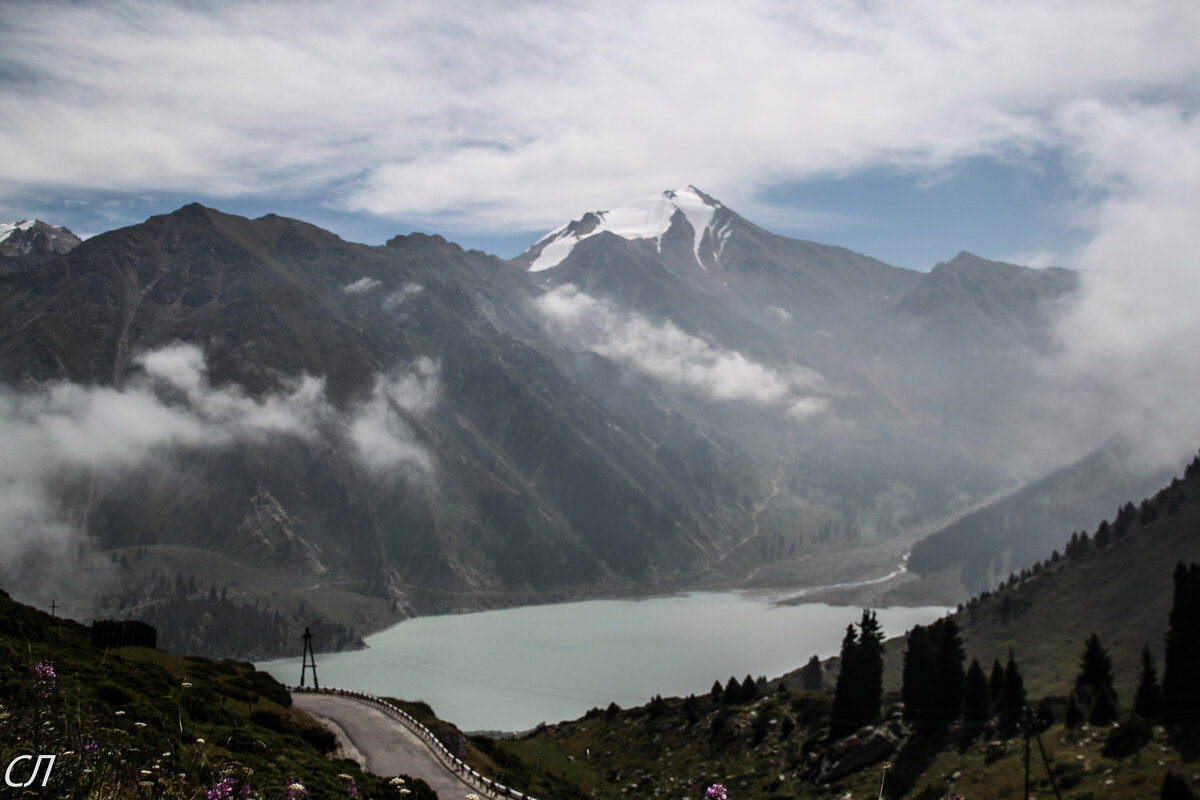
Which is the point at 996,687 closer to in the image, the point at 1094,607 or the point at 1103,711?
the point at 1103,711

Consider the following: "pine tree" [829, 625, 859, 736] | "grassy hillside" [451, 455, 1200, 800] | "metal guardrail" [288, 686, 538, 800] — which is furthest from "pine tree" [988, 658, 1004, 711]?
"metal guardrail" [288, 686, 538, 800]

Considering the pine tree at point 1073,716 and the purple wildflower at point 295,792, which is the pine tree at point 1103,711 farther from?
the purple wildflower at point 295,792

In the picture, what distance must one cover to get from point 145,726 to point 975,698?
67.1 meters

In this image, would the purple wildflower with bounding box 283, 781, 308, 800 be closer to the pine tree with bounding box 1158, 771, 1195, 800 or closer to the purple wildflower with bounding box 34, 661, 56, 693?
the purple wildflower with bounding box 34, 661, 56, 693

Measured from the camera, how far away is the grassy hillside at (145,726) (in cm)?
1105

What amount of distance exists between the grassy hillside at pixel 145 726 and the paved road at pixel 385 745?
162 inches

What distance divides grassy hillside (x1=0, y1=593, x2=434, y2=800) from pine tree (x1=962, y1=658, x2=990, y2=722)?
48.6 meters

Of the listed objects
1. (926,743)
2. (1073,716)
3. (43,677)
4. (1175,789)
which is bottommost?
(926,743)

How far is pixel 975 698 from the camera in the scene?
67.5 m

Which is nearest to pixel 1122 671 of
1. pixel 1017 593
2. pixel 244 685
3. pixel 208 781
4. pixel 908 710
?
pixel 1017 593

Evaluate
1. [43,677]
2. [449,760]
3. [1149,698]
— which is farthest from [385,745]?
[1149,698]

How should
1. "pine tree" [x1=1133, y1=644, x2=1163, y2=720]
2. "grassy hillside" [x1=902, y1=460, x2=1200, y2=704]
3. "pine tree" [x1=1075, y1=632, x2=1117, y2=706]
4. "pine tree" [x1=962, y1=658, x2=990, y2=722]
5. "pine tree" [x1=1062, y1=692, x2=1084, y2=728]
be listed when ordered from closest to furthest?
"pine tree" [x1=1062, y1=692, x2=1084, y2=728] < "pine tree" [x1=1133, y1=644, x2=1163, y2=720] < "pine tree" [x1=962, y1=658, x2=990, y2=722] < "pine tree" [x1=1075, y1=632, x2=1117, y2=706] < "grassy hillside" [x1=902, y1=460, x2=1200, y2=704]

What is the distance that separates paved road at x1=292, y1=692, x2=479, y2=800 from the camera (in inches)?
1856

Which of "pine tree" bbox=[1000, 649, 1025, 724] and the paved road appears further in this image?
"pine tree" bbox=[1000, 649, 1025, 724]
